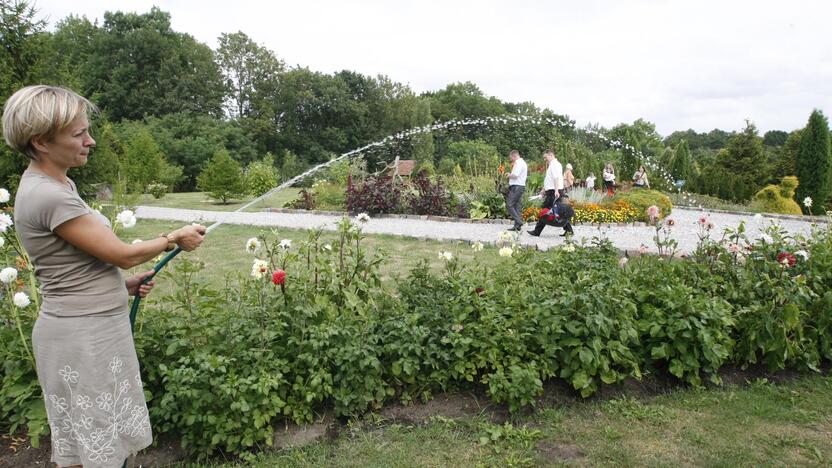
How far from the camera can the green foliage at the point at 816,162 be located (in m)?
15.9

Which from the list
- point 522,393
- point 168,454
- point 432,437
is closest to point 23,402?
point 168,454

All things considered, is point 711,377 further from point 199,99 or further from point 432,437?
point 199,99

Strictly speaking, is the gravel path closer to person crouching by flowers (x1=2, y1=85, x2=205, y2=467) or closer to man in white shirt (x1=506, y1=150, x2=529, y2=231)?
man in white shirt (x1=506, y1=150, x2=529, y2=231)

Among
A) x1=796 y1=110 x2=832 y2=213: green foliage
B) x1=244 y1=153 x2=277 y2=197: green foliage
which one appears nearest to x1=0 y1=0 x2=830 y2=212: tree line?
x1=796 y1=110 x2=832 y2=213: green foliage

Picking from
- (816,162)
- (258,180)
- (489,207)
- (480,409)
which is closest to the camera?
(480,409)

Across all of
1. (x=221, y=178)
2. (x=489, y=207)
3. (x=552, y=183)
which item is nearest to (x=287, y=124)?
(x=221, y=178)

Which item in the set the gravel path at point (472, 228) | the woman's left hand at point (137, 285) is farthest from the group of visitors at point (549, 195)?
the woman's left hand at point (137, 285)

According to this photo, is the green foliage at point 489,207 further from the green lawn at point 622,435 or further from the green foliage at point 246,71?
the green foliage at point 246,71

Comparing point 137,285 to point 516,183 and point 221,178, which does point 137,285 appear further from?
point 221,178

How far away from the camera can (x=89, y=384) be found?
1609mm

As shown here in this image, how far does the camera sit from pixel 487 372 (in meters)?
2.82

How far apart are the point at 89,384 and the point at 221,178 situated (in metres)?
14.5

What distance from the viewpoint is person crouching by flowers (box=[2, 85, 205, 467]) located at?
58.1 inches

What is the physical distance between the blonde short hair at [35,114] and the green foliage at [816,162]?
65.6 feet
